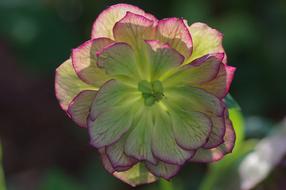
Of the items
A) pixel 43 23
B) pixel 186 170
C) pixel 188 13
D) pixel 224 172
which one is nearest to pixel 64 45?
pixel 43 23

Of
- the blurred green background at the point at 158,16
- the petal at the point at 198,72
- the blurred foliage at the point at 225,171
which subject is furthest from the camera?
the blurred green background at the point at 158,16

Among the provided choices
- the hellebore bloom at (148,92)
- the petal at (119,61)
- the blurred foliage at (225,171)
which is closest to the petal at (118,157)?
the hellebore bloom at (148,92)

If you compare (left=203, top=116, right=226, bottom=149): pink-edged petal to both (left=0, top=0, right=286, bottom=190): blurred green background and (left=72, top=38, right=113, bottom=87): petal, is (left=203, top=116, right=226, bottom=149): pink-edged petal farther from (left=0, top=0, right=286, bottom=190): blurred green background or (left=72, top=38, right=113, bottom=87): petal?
(left=0, top=0, right=286, bottom=190): blurred green background

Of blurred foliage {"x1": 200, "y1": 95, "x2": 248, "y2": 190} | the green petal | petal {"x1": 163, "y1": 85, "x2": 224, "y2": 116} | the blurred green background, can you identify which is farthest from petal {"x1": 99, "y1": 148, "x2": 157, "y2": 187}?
the blurred green background

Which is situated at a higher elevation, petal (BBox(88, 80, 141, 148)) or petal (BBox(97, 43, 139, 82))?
petal (BBox(97, 43, 139, 82))

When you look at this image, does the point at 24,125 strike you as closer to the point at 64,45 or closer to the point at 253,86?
the point at 64,45

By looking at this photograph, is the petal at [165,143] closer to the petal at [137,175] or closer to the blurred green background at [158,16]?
the petal at [137,175]

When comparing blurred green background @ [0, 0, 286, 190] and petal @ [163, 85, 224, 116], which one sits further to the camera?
blurred green background @ [0, 0, 286, 190]
